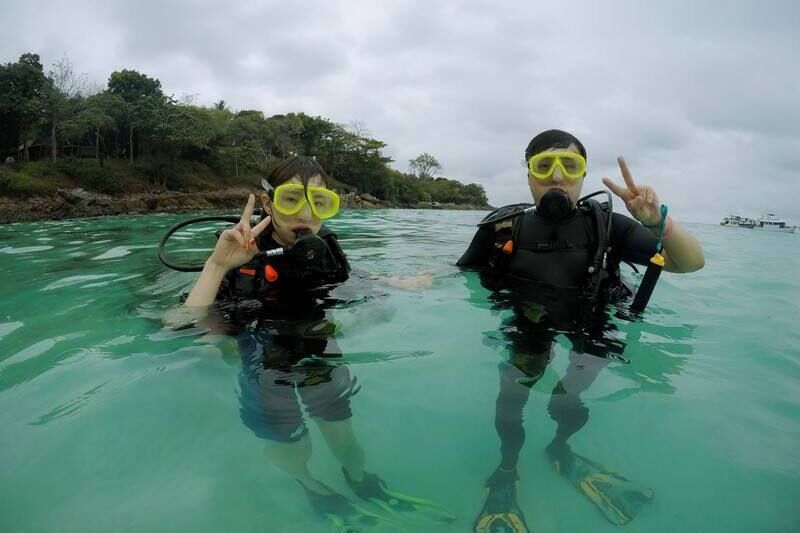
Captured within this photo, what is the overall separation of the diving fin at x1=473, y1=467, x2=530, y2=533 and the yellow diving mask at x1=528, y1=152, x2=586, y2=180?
2.08 meters

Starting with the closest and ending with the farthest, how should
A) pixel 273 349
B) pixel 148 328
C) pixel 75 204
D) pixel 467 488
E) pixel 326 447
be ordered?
pixel 467 488 → pixel 326 447 → pixel 273 349 → pixel 148 328 → pixel 75 204

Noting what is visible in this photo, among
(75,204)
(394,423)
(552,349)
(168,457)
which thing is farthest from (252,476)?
(75,204)

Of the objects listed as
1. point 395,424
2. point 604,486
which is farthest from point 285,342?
point 604,486

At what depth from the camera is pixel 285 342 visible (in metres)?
2.44

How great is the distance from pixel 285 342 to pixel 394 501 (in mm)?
1197

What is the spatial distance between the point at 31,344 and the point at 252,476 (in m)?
2.07

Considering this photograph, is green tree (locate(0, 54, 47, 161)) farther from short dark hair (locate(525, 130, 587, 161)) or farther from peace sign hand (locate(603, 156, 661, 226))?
peace sign hand (locate(603, 156, 661, 226))

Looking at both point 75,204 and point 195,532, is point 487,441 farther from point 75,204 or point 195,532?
point 75,204

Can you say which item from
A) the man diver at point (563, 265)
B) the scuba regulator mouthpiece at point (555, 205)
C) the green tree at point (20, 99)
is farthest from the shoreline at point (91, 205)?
the scuba regulator mouthpiece at point (555, 205)

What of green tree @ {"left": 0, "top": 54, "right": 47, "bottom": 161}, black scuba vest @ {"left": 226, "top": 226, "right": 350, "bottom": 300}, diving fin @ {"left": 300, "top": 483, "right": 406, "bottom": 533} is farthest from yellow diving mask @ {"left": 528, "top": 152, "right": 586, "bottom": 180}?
green tree @ {"left": 0, "top": 54, "right": 47, "bottom": 161}

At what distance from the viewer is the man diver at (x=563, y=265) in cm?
197

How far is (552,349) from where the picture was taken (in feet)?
8.17

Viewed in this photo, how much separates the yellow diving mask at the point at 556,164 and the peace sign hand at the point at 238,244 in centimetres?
185

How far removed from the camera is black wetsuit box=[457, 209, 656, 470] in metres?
2.05
